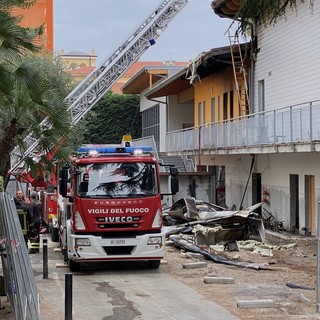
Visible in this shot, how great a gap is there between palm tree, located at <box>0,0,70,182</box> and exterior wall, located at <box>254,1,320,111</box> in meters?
11.8

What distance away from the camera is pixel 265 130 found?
25.0m

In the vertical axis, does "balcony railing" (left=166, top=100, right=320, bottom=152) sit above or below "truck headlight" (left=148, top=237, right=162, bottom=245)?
above

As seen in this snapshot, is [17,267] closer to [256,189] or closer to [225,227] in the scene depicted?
[225,227]

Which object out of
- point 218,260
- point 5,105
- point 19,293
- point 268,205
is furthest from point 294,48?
point 19,293

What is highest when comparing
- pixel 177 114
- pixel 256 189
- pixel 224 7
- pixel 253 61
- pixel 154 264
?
pixel 224 7

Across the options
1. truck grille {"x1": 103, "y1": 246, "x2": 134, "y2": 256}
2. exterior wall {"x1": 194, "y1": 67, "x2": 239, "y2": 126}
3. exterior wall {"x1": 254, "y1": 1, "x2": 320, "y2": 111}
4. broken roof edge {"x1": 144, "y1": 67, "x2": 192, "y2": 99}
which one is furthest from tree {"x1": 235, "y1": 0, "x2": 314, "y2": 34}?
broken roof edge {"x1": 144, "y1": 67, "x2": 192, "y2": 99}

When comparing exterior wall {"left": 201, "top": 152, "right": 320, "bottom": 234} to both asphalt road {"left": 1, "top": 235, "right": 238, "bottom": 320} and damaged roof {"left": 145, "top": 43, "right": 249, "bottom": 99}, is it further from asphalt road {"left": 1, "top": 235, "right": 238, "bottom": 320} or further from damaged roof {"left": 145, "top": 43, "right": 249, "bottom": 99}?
asphalt road {"left": 1, "top": 235, "right": 238, "bottom": 320}

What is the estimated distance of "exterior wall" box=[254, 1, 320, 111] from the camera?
83.5 feet

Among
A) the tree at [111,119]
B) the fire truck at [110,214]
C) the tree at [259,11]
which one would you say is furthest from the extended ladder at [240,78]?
the tree at [111,119]

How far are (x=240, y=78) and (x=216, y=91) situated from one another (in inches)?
175

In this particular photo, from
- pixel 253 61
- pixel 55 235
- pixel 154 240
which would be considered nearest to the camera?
pixel 154 240

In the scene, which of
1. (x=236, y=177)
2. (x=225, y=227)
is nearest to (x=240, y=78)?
(x=236, y=177)

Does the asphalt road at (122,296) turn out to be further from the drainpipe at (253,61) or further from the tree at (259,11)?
the drainpipe at (253,61)

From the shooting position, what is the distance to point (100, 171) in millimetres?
16953
